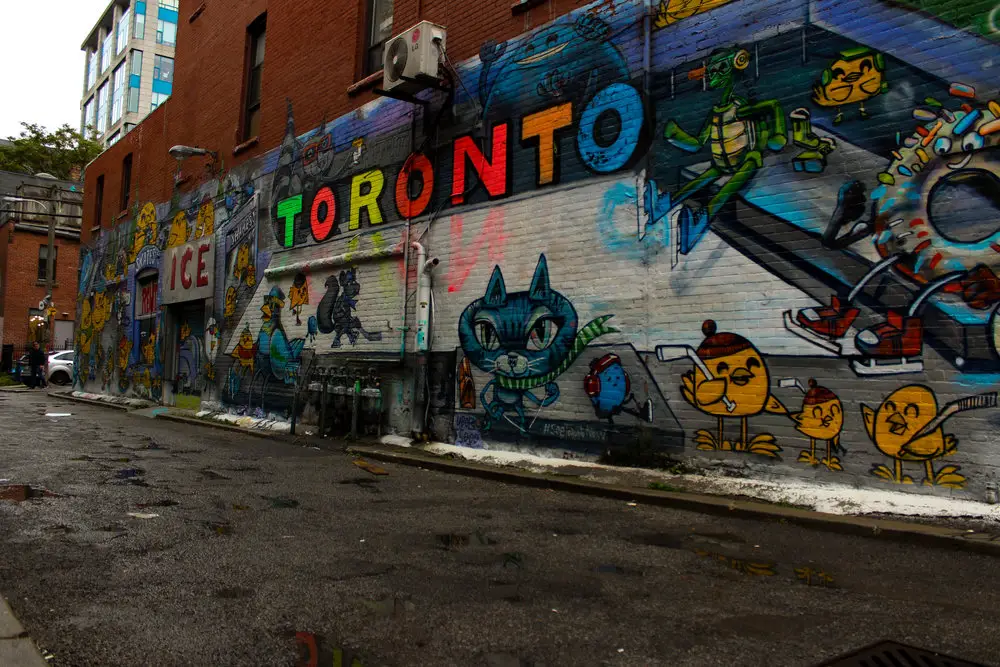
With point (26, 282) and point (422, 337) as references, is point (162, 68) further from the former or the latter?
point (422, 337)

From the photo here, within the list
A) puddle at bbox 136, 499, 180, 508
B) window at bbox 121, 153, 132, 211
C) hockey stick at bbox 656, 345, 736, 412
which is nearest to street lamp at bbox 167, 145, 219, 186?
window at bbox 121, 153, 132, 211

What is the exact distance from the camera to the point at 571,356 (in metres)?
8.68

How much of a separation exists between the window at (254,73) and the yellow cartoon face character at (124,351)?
851cm

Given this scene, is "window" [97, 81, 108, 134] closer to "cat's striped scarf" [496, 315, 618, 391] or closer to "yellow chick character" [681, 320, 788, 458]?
"cat's striped scarf" [496, 315, 618, 391]

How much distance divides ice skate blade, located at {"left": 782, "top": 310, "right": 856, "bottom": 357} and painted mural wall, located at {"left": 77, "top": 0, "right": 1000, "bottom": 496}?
0.02 m

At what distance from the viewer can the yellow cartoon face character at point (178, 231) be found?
18188 mm

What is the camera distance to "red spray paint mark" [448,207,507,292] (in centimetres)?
977

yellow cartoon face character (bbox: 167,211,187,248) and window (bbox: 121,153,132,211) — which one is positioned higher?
window (bbox: 121,153,132,211)

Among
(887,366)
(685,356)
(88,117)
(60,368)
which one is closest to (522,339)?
(685,356)

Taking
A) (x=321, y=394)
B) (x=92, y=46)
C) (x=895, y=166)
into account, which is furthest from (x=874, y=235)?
(x=92, y=46)

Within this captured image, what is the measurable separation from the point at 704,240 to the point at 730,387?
5.03ft

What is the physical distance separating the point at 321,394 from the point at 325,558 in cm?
760

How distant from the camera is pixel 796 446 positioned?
22.0 ft

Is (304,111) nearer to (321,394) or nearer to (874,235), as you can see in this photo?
(321,394)
